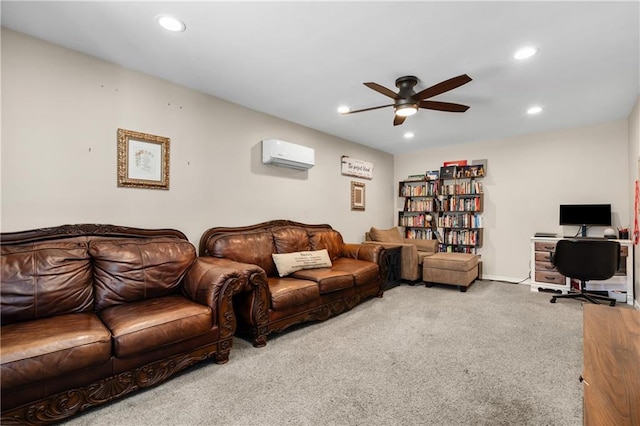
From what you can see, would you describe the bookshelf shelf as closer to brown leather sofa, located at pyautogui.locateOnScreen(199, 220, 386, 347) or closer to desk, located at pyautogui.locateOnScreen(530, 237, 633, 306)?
desk, located at pyautogui.locateOnScreen(530, 237, 633, 306)

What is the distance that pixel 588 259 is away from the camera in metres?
3.66

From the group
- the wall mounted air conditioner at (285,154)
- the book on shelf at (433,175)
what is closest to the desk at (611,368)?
the wall mounted air conditioner at (285,154)

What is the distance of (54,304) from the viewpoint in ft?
6.72

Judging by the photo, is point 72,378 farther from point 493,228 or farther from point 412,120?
point 493,228

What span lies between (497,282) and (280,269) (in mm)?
3944

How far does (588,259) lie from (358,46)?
3707mm

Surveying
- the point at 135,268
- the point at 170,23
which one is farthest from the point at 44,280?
the point at 170,23

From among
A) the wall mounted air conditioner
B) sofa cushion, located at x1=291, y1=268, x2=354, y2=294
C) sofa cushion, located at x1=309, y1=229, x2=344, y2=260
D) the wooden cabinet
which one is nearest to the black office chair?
the wooden cabinet

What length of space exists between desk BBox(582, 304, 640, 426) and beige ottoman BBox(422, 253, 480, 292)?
9.23 ft

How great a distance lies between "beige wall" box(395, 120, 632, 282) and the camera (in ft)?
14.4

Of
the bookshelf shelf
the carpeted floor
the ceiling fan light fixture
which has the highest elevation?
the ceiling fan light fixture

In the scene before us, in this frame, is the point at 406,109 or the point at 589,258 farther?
the point at 589,258

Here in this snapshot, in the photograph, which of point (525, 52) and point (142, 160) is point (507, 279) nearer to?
point (525, 52)

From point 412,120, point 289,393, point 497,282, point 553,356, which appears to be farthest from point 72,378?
point 497,282
